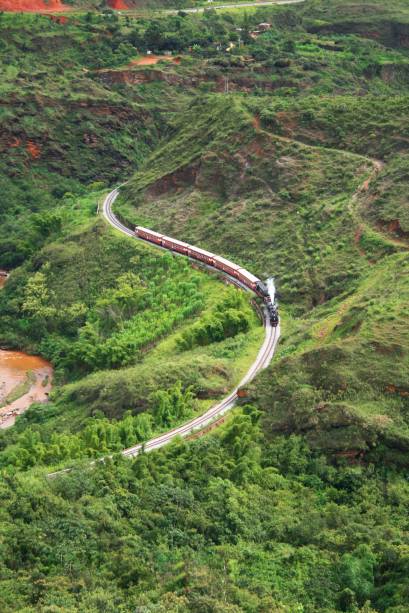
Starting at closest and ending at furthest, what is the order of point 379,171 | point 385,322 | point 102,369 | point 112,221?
point 385,322
point 102,369
point 379,171
point 112,221

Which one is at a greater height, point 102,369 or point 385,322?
point 385,322

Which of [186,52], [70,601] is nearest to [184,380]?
[70,601]

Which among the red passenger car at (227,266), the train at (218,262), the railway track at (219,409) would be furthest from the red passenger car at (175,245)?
the railway track at (219,409)

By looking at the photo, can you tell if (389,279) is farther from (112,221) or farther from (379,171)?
(112,221)

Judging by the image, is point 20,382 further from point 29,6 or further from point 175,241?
point 29,6

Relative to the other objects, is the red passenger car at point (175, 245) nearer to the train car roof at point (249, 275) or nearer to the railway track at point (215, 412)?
the train car roof at point (249, 275)

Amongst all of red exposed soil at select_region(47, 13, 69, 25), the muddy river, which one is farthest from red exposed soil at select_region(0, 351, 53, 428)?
red exposed soil at select_region(47, 13, 69, 25)
